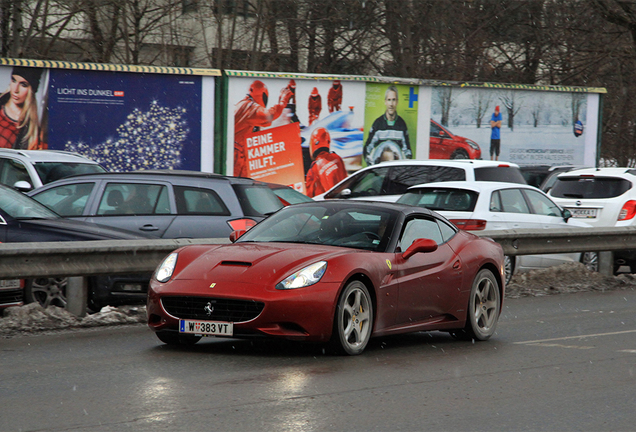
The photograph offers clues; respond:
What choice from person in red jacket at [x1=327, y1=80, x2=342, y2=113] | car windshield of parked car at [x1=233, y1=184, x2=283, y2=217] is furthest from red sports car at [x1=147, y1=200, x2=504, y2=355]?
person in red jacket at [x1=327, y1=80, x2=342, y2=113]

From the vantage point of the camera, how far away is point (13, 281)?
1022 centimetres

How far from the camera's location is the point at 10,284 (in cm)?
1014

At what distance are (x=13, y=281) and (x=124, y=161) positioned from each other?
12.3m

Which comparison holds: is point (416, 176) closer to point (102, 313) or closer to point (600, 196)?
point (600, 196)

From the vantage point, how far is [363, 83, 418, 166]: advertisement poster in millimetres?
25594

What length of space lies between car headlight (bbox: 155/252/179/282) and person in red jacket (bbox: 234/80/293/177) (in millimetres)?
15442

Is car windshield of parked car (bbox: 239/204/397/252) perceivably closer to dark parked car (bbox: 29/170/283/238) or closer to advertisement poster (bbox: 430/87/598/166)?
dark parked car (bbox: 29/170/283/238)

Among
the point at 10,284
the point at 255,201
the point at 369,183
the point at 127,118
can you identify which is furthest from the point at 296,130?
the point at 10,284

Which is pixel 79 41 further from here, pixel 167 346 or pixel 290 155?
pixel 167 346

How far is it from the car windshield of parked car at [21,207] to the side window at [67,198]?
2.66ft

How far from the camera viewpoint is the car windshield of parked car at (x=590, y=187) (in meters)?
17.7

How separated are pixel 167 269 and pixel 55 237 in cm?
315

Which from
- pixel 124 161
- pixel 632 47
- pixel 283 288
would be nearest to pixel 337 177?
pixel 124 161

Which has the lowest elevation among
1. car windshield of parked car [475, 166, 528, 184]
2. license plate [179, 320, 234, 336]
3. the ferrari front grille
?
license plate [179, 320, 234, 336]
